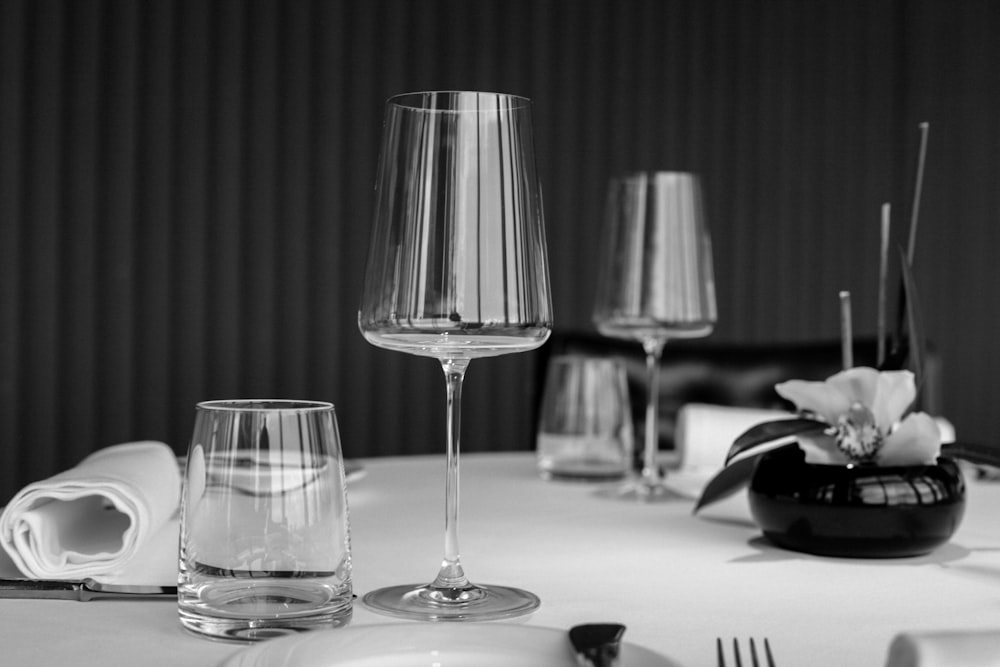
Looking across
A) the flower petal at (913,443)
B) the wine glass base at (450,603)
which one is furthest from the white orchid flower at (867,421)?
the wine glass base at (450,603)

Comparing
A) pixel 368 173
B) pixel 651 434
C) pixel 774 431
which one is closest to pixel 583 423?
pixel 651 434

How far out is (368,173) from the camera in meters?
3.56

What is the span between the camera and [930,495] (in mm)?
975

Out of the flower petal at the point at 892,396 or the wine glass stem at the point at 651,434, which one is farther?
the wine glass stem at the point at 651,434

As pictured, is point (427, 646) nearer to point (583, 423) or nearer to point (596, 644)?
point (596, 644)

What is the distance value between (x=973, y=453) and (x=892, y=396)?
0.41 ft

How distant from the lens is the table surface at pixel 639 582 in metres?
0.70

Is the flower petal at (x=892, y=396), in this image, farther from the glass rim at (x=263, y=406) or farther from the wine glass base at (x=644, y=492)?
the glass rim at (x=263, y=406)

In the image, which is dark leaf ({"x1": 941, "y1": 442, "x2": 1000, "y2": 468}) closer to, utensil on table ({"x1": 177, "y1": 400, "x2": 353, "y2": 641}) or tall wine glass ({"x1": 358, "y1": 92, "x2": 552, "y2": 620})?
tall wine glass ({"x1": 358, "y1": 92, "x2": 552, "y2": 620})

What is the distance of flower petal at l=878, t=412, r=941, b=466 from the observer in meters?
0.98

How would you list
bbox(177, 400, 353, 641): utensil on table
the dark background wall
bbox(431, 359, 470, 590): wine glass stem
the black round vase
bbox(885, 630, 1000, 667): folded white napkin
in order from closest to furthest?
1. bbox(885, 630, 1000, 667): folded white napkin
2. bbox(177, 400, 353, 641): utensil on table
3. bbox(431, 359, 470, 590): wine glass stem
4. the black round vase
5. the dark background wall

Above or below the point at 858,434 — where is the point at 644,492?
below

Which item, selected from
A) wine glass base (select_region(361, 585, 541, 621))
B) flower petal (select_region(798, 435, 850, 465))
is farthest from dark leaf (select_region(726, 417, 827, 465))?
wine glass base (select_region(361, 585, 541, 621))

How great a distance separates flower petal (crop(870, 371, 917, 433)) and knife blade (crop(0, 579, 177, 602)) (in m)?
0.57
